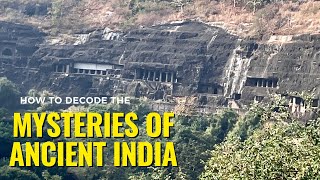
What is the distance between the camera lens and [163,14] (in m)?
41.0

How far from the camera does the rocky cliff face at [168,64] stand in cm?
3462

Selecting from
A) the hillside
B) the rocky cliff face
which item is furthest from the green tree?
the hillside

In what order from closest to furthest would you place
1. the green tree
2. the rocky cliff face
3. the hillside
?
1. the green tree
2. the rocky cliff face
3. the hillside

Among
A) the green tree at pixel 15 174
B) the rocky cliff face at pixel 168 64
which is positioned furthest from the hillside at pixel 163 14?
the green tree at pixel 15 174

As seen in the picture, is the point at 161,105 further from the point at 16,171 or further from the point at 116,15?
the point at 16,171

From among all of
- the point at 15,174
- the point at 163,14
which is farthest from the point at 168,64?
the point at 15,174

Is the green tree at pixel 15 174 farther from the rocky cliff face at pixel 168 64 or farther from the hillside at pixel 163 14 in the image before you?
the hillside at pixel 163 14

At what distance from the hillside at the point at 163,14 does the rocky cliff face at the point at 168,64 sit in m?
0.88

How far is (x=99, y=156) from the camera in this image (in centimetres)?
2672

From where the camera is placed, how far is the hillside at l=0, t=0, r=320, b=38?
37.1 meters

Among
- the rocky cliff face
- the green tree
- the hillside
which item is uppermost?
the hillside

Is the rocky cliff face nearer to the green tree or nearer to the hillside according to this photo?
the hillside

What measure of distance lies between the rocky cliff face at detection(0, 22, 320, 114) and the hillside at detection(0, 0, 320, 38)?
0.88m

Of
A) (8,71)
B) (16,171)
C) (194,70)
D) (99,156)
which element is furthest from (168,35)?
(16,171)
